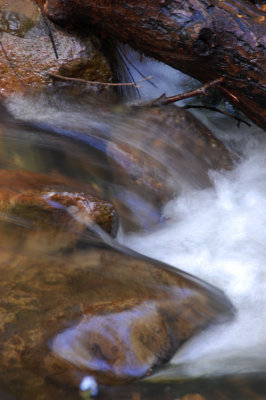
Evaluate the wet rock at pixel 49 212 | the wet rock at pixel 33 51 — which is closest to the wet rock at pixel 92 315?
the wet rock at pixel 49 212

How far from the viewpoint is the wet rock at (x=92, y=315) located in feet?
6.37

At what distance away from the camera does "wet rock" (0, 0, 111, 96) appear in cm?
374

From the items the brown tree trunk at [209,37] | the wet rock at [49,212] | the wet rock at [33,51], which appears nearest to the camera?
the wet rock at [49,212]

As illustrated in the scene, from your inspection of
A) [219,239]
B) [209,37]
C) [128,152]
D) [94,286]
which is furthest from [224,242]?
[209,37]

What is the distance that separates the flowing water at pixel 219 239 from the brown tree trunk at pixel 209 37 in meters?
0.80

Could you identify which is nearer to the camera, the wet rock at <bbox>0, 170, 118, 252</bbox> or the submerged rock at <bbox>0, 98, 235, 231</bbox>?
the wet rock at <bbox>0, 170, 118, 252</bbox>

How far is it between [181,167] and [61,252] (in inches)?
64.5

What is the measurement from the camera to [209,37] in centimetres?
288

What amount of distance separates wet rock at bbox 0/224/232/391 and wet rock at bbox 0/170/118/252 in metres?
0.13

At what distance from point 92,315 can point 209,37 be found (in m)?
2.11

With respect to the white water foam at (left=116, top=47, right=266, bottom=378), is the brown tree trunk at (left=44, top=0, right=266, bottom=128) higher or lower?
higher

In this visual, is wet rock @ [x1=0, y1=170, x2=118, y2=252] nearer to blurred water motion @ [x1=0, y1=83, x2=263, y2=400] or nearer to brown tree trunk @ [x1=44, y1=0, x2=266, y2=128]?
blurred water motion @ [x1=0, y1=83, x2=263, y2=400]

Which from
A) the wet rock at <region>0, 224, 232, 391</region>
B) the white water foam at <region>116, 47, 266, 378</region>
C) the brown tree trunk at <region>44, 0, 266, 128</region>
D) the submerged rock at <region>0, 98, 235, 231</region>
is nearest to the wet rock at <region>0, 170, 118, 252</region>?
the wet rock at <region>0, 224, 232, 391</region>

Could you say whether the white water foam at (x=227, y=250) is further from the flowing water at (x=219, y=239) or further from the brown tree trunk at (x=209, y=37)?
the brown tree trunk at (x=209, y=37)
